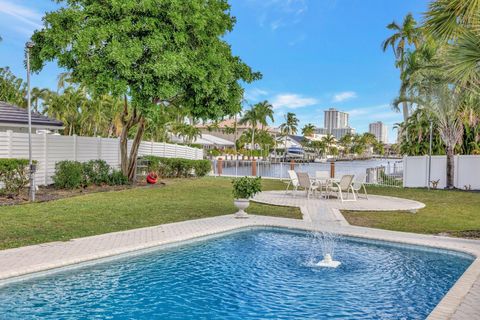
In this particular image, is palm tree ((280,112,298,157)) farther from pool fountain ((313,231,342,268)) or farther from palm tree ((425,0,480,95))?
palm tree ((425,0,480,95))

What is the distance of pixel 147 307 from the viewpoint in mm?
5180

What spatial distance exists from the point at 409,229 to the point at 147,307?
23.2ft

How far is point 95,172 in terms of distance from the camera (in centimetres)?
1727

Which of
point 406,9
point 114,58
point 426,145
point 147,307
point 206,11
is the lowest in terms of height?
point 147,307

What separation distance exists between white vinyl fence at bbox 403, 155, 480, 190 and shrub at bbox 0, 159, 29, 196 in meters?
Answer: 18.2

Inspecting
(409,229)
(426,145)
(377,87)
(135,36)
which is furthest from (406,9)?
(409,229)

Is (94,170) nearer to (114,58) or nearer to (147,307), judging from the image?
(114,58)

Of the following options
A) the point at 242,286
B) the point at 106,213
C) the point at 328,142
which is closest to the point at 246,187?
the point at 106,213

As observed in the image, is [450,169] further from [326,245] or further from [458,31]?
[326,245]

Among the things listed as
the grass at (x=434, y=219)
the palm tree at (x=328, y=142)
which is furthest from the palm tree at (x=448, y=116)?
the palm tree at (x=328, y=142)

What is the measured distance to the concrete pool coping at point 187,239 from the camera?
17.0ft

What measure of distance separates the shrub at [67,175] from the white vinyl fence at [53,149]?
54cm

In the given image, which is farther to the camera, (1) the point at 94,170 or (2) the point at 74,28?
(1) the point at 94,170

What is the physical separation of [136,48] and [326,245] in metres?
9.45
